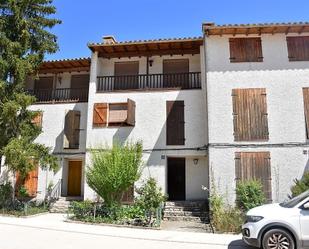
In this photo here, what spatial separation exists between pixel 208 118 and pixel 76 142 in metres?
7.94

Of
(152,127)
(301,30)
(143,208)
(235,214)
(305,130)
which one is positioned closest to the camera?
(235,214)

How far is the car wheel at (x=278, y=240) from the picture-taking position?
325 inches

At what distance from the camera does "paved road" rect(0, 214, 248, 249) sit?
31.4 ft

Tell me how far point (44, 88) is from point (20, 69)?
16.2 feet

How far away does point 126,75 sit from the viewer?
19.8 metres

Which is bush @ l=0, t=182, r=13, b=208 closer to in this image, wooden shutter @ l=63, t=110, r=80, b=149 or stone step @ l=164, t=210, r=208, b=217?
wooden shutter @ l=63, t=110, r=80, b=149

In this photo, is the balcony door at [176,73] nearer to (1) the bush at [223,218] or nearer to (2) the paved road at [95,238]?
(1) the bush at [223,218]

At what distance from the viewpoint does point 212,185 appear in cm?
1577

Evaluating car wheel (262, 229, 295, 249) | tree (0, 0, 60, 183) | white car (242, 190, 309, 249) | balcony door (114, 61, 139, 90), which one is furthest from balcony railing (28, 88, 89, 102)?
car wheel (262, 229, 295, 249)

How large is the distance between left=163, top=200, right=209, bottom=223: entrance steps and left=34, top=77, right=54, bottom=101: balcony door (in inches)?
407

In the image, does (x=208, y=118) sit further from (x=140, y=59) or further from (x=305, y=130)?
(x=140, y=59)

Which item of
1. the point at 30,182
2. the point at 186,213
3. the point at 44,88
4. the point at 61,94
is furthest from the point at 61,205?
the point at 44,88

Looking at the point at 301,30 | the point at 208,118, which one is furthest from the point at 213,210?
the point at 301,30

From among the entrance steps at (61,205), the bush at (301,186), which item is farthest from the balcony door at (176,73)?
the entrance steps at (61,205)
